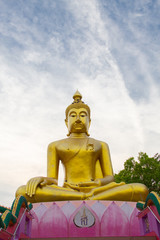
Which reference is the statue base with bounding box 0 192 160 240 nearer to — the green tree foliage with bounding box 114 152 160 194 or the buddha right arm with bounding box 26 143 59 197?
the buddha right arm with bounding box 26 143 59 197

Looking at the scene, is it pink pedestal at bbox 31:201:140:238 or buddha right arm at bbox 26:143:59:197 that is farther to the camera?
buddha right arm at bbox 26:143:59:197

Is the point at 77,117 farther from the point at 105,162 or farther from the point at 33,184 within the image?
the point at 33,184

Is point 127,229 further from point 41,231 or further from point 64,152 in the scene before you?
point 64,152

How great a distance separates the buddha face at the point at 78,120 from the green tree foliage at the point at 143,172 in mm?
8626

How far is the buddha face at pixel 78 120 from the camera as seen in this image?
7216 millimetres

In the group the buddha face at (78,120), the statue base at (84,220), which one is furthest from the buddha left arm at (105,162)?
the statue base at (84,220)

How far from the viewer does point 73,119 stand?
728cm

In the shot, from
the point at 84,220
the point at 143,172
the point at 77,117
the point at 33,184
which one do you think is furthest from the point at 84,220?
the point at 143,172

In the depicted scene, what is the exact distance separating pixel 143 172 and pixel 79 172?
9270 millimetres

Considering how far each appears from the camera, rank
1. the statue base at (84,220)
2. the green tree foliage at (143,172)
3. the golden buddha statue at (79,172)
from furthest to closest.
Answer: the green tree foliage at (143,172) → the golden buddha statue at (79,172) → the statue base at (84,220)

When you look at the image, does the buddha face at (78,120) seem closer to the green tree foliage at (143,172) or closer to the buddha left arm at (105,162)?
the buddha left arm at (105,162)

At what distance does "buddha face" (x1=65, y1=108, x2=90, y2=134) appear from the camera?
722 centimetres

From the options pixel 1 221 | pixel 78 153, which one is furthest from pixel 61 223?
pixel 78 153

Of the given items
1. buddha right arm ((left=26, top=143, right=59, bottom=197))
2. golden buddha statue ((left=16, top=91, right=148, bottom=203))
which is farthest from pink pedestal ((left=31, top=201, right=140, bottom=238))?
buddha right arm ((left=26, top=143, right=59, bottom=197))
